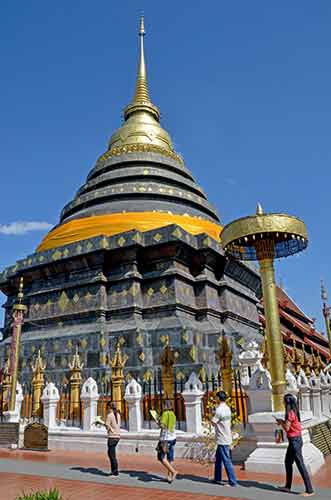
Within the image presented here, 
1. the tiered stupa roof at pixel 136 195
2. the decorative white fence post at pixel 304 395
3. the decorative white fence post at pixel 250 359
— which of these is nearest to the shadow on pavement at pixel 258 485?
the decorative white fence post at pixel 250 359

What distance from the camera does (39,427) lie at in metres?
12.7

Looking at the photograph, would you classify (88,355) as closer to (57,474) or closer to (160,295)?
(160,295)

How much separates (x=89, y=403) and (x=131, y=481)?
15.5 feet

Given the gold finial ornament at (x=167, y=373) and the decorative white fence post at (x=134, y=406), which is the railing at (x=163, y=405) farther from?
the decorative white fence post at (x=134, y=406)

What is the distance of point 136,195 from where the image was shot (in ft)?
82.5

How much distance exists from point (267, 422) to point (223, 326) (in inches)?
447

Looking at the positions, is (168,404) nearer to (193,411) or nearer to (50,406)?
(193,411)

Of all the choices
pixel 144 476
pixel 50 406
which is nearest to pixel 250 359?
pixel 144 476

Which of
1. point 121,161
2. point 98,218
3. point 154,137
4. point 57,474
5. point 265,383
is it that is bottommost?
point 57,474

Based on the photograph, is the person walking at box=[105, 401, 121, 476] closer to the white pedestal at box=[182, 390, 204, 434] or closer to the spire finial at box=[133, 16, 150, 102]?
the white pedestal at box=[182, 390, 204, 434]

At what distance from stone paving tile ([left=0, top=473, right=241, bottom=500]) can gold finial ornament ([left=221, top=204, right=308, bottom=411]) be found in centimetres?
314

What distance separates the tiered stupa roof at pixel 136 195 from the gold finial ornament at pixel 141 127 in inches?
2.9

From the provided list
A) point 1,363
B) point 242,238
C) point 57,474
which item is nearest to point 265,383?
point 242,238

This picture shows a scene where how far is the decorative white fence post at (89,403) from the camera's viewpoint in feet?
40.4
